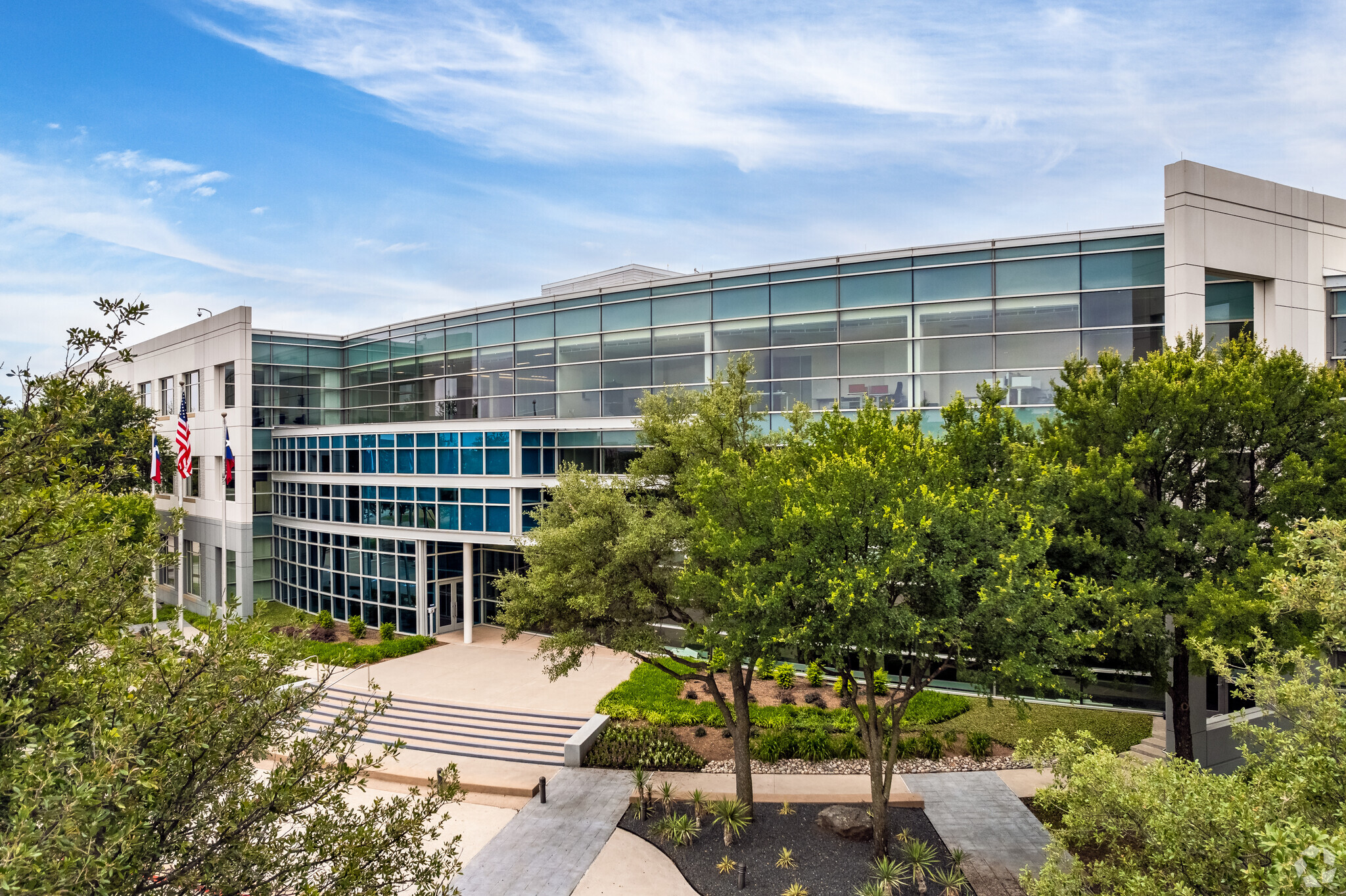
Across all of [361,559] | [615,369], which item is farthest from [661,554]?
[361,559]

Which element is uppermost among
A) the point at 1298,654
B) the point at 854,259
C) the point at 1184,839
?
the point at 854,259

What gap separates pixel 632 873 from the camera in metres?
15.0

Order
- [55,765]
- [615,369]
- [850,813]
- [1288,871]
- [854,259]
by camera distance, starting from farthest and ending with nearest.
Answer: [615,369], [854,259], [850,813], [1288,871], [55,765]

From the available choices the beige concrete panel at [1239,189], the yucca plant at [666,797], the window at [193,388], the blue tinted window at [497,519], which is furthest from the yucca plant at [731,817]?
the window at [193,388]

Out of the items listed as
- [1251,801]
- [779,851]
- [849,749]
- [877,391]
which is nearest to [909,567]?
[1251,801]

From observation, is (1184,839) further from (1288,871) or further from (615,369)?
(615,369)

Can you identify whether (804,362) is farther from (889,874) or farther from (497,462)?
(889,874)

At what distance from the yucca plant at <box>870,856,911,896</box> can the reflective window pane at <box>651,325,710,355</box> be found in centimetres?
1814

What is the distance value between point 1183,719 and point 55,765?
2058 cm

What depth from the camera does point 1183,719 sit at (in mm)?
17469

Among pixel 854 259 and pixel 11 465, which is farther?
pixel 854 259

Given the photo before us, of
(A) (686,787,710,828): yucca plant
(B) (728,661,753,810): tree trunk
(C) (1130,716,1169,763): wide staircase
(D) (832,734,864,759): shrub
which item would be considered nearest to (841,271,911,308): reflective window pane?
(D) (832,734,864,759): shrub

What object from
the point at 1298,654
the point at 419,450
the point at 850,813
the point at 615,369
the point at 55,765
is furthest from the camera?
the point at 419,450

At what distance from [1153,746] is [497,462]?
23784 millimetres
